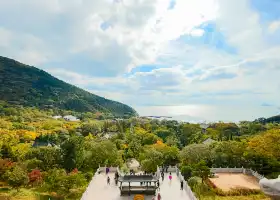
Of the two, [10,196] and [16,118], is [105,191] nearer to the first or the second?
[10,196]

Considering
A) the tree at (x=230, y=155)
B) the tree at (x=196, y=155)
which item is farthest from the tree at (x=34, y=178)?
the tree at (x=230, y=155)

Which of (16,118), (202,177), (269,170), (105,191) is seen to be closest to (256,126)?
(269,170)

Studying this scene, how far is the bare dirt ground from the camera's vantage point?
32375 millimetres

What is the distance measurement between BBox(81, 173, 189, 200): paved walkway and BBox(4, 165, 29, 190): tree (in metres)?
7.57

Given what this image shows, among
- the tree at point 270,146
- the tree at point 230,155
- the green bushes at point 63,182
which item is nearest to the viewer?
the green bushes at point 63,182

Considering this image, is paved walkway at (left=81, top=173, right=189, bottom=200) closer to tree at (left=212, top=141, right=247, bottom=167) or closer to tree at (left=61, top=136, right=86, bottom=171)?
tree at (left=61, top=136, right=86, bottom=171)

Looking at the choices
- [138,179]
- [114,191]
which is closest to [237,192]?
[138,179]

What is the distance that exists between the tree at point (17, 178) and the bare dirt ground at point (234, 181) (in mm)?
19969

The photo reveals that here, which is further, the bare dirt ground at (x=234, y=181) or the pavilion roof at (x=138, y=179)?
the bare dirt ground at (x=234, y=181)

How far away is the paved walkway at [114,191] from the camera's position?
2486 centimetres

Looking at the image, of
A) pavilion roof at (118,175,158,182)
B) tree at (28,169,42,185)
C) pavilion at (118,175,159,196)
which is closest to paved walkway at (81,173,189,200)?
pavilion at (118,175,159,196)

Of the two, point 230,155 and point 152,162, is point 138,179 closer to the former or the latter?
point 152,162

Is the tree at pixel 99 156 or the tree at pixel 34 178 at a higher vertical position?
the tree at pixel 99 156

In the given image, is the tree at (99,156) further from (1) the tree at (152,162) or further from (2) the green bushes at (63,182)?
(2) the green bushes at (63,182)
